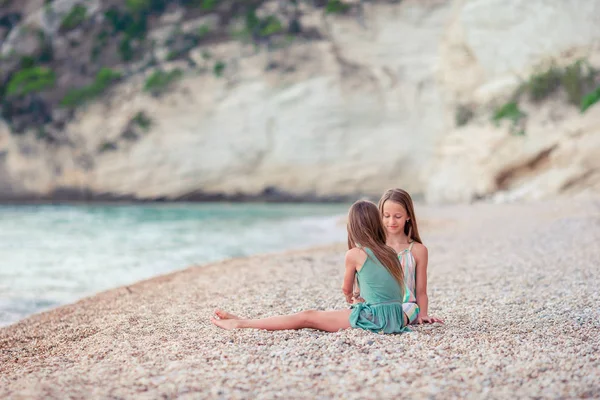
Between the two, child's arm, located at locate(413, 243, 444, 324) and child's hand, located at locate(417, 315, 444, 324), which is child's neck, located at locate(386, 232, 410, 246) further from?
child's hand, located at locate(417, 315, 444, 324)


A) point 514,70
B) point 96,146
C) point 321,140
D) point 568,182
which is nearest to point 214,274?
point 568,182

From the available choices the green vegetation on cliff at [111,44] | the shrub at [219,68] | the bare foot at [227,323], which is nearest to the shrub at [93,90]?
the green vegetation on cliff at [111,44]

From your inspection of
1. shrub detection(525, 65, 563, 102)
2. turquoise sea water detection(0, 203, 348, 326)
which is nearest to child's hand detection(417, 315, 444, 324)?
turquoise sea water detection(0, 203, 348, 326)

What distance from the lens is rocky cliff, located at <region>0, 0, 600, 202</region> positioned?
25906 millimetres

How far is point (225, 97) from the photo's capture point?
89.5ft

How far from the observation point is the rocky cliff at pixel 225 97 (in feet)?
85.0

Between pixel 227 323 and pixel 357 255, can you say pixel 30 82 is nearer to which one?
pixel 227 323

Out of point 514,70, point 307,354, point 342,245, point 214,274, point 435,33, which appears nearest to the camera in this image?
point 307,354

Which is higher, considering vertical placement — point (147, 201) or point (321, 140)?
point (321, 140)

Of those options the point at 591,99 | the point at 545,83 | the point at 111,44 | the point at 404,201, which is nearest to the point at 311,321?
the point at 404,201

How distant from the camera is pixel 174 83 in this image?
2748 centimetres

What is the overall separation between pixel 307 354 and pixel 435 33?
82.3 feet

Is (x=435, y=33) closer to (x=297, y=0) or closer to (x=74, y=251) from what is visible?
→ (x=297, y=0)

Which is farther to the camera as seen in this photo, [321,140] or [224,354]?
[321,140]
